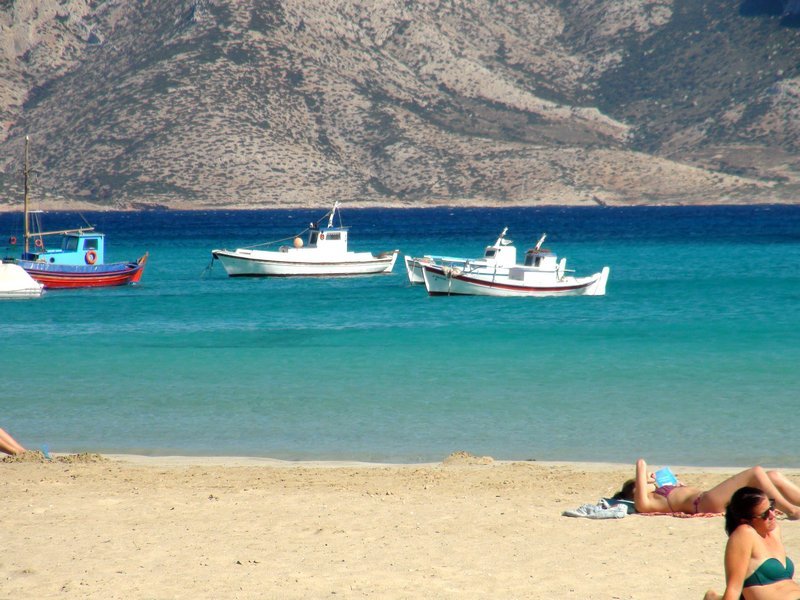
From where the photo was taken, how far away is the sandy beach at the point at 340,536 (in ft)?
27.0

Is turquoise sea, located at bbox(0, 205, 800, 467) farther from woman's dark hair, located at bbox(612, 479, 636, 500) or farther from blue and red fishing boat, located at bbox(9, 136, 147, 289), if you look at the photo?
woman's dark hair, located at bbox(612, 479, 636, 500)

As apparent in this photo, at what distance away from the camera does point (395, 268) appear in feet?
193

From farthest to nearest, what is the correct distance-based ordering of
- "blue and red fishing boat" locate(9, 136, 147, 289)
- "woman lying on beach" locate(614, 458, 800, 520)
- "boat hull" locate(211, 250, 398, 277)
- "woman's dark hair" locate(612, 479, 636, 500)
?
"boat hull" locate(211, 250, 398, 277) → "blue and red fishing boat" locate(9, 136, 147, 289) → "woman's dark hair" locate(612, 479, 636, 500) → "woman lying on beach" locate(614, 458, 800, 520)

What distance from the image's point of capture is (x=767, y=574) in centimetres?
629

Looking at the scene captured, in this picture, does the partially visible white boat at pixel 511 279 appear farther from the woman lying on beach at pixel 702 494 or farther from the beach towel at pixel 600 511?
the beach towel at pixel 600 511

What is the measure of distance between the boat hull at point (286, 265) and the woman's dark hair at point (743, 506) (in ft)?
147

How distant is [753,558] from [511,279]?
33.6 metres

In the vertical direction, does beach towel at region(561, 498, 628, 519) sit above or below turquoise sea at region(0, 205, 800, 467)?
above

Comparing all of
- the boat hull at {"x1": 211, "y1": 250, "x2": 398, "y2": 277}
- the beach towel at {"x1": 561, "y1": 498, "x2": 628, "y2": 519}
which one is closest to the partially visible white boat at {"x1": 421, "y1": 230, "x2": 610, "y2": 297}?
the boat hull at {"x1": 211, "y1": 250, "x2": 398, "y2": 277}

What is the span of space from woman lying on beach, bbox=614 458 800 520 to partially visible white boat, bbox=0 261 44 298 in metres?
33.8

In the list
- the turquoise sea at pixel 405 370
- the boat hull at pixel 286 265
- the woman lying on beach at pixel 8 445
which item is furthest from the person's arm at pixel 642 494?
the boat hull at pixel 286 265

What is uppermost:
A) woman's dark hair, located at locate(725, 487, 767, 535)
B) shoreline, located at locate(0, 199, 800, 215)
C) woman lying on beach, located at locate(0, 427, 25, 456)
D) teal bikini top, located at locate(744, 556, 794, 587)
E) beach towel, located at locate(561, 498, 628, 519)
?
woman's dark hair, located at locate(725, 487, 767, 535)

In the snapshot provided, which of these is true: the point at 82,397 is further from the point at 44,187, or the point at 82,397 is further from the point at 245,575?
the point at 44,187

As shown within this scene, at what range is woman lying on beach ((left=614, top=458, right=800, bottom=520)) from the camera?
904 cm
